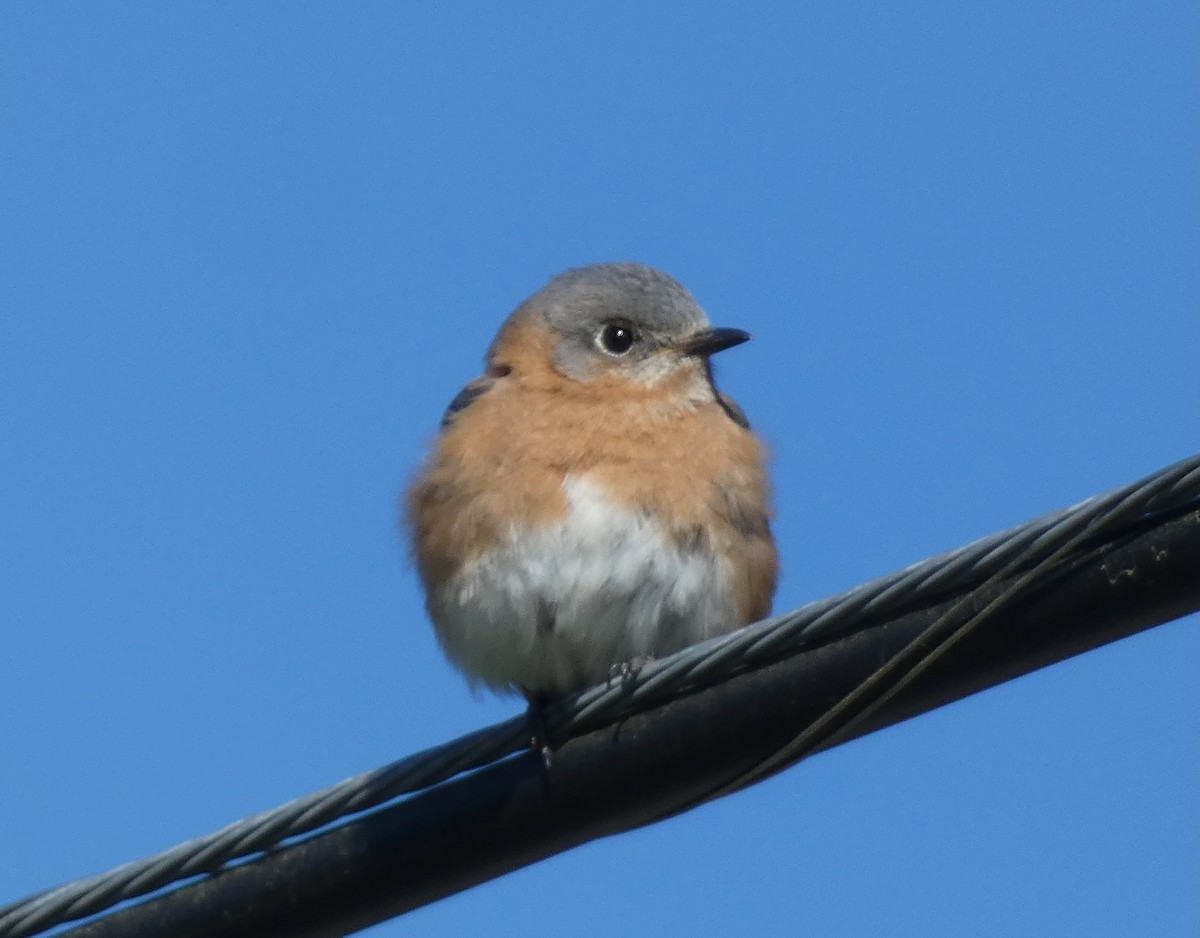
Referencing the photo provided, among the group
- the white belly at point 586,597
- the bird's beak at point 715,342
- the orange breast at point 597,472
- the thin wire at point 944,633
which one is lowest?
the thin wire at point 944,633

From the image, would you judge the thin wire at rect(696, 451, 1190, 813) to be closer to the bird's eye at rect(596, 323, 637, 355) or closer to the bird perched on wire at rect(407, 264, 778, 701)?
the bird perched on wire at rect(407, 264, 778, 701)

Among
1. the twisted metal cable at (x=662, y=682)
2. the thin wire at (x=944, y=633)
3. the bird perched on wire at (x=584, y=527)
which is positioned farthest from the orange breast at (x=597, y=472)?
the thin wire at (x=944, y=633)

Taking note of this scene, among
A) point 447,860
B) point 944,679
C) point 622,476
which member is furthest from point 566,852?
point 622,476

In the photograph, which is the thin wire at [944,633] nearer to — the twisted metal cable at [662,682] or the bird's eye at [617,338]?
the twisted metal cable at [662,682]

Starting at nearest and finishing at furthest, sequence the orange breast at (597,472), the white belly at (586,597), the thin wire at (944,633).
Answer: the thin wire at (944,633) → the white belly at (586,597) → the orange breast at (597,472)

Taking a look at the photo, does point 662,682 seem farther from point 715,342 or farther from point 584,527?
point 715,342

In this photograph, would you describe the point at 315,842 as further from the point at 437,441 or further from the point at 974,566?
the point at 437,441

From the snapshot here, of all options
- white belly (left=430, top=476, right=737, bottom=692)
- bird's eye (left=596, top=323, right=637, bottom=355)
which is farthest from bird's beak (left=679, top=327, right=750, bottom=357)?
white belly (left=430, top=476, right=737, bottom=692)
